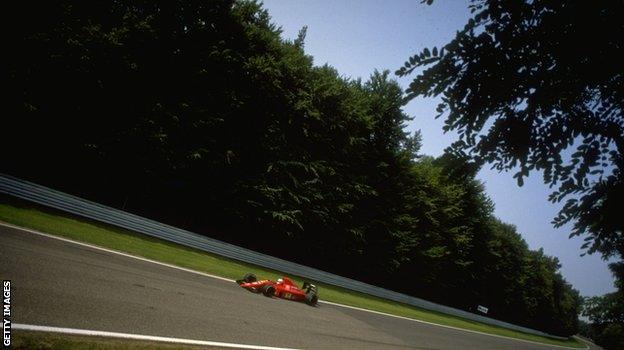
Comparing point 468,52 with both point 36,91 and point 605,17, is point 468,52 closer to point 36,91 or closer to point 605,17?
point 605,17

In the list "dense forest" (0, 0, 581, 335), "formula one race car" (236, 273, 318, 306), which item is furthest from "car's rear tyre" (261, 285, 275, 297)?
"dense forest" (0, 0, 581, 335)

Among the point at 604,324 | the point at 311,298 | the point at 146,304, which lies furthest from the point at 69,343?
the point at 604,324

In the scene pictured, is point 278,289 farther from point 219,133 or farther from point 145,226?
point 219,133

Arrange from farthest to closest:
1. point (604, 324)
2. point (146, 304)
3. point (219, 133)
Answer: point (604, 324) → point (219, 133) → point (146, 304)

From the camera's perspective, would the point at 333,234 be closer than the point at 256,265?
No

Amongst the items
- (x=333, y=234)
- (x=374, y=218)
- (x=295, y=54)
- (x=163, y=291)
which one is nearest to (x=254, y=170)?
(x=333, y=234)

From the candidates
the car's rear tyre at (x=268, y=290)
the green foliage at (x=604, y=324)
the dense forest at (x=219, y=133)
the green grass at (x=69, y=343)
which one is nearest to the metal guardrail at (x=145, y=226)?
the dense forest at (x=219, y=133)

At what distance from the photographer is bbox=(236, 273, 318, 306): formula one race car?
11.2 meters

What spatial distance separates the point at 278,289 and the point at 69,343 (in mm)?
7729

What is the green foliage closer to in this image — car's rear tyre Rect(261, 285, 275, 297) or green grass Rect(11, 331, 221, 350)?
car's rear tyre Rect(261, 285, 275, 297)

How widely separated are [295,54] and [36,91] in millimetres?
14901

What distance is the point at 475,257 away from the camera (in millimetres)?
39219

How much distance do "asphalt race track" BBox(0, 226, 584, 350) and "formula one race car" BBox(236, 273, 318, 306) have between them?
1.17 ft

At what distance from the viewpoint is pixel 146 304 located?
6.77 meters
